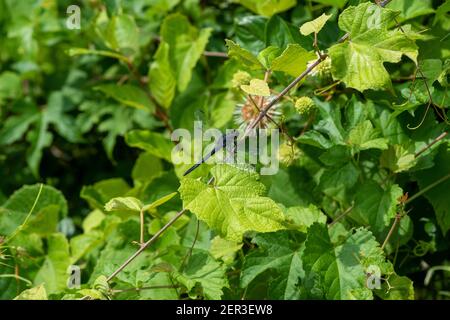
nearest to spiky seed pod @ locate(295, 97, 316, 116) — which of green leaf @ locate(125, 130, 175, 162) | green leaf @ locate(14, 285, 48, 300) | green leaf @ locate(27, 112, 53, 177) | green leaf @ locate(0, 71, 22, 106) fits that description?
green leaf @ locate(125, 130, 175, 162)

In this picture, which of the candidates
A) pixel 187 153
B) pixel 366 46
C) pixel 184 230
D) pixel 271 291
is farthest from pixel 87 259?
pixel 366 46

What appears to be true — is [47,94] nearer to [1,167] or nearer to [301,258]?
[1,167]

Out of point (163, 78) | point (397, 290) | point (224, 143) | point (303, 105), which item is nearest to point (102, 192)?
point (163, 78)

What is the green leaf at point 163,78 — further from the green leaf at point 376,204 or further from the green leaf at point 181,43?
the green leaf at point 376,204

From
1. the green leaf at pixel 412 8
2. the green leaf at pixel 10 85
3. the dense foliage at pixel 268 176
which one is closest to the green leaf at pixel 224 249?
the dense foliage at pixel 268 176

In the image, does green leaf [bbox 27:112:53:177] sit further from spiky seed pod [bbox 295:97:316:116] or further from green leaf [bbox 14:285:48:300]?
spiky seed pod [bbox 295:97:316:116]
